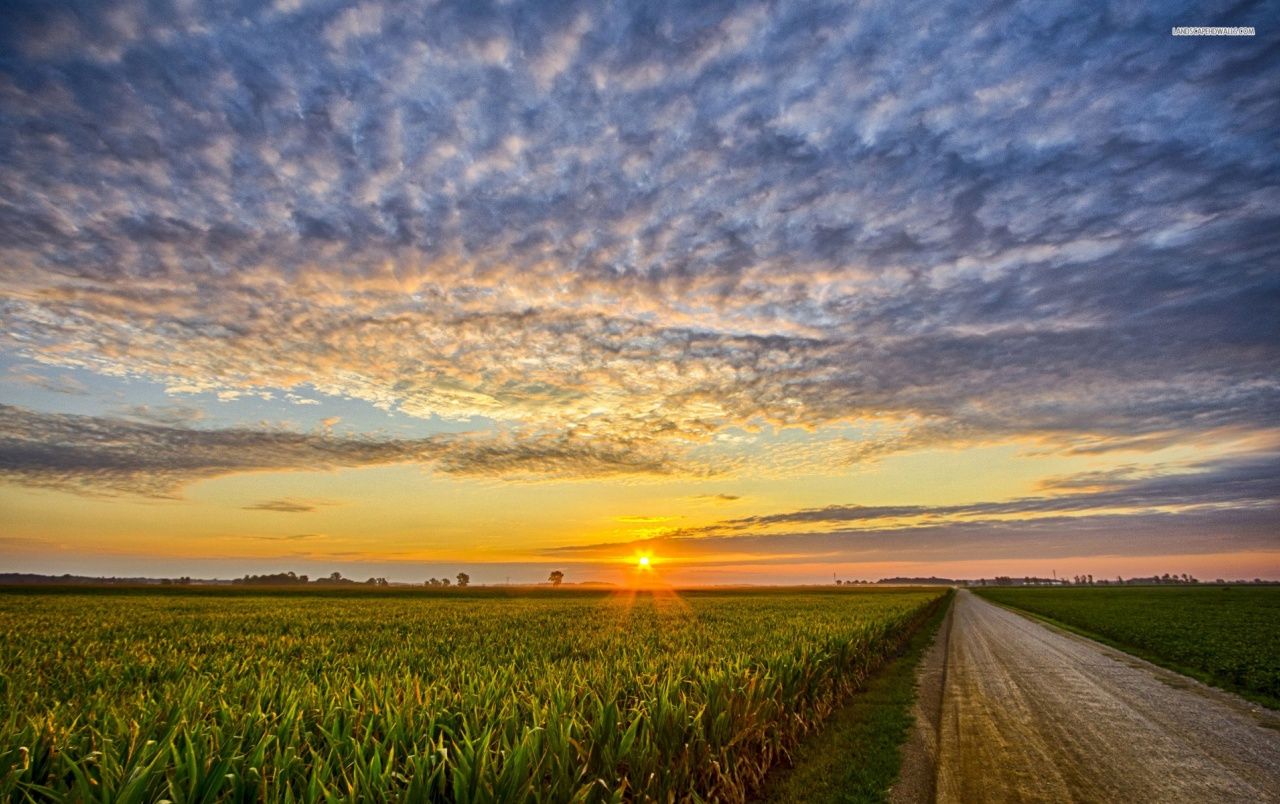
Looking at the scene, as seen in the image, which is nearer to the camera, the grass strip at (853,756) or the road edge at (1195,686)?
the grass strip at (853,756)

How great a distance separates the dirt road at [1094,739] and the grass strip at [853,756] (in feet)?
2.17

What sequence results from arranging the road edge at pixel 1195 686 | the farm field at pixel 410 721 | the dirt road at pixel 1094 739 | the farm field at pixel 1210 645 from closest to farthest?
the farm field at pixel 410 721 < the dirt road at pixel 1094 739 < the road edge at pixel 1195 686 < the farm field at pixel 1210 645

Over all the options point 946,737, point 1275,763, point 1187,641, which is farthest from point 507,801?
point 1187,641

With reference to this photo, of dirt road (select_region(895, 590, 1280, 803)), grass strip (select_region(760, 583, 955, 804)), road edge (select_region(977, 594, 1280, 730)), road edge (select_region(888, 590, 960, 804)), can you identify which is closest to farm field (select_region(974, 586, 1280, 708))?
road edge (select_region(977, 594, 1280, 730))

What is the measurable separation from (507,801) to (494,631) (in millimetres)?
21035

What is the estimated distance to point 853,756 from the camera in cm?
1098

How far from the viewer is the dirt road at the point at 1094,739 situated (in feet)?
29.8

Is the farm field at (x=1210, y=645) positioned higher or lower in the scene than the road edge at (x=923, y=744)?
lower

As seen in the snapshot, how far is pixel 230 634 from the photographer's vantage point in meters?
22.1

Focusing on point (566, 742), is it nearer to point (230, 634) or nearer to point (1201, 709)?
point (1201, 709)

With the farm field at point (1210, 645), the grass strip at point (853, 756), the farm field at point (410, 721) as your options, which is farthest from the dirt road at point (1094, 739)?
the farm field at point (410, 721)

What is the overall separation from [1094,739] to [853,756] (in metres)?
4.90

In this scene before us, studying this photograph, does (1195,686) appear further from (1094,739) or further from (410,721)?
(410,721)

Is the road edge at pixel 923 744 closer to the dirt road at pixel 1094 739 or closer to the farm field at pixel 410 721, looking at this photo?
the dirt road at pixel 1094 739
